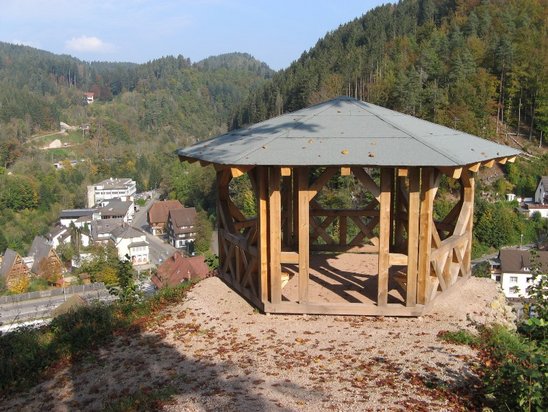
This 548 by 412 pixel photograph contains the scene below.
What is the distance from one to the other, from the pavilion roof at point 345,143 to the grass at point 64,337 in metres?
2.82

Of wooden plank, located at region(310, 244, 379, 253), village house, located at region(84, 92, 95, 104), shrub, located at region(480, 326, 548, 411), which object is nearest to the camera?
shrub, located at region(480, 326, 548, 411)

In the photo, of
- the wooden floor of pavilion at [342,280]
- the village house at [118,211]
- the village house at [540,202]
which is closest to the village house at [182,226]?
the village house at [118,211]

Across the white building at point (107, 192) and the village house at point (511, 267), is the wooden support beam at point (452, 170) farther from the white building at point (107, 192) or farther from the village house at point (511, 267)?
the white building at point (107, 192)

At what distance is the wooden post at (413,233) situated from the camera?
736cm

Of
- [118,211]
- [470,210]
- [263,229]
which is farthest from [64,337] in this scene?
[118,211]

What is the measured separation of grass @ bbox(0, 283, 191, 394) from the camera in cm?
680

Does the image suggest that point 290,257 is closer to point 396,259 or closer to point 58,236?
point 396,259

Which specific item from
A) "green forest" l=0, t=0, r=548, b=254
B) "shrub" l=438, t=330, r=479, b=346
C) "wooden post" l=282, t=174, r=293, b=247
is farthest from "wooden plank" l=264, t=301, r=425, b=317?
"green forest" l=0, t=0, r=548, b=254

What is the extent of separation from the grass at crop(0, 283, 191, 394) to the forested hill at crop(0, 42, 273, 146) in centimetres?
11654

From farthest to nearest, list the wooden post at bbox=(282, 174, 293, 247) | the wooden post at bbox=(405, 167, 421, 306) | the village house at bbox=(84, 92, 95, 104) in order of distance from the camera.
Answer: the village house at bbox=(84, 92, 95, 104) → the wooden post at bbox=(282, 174, 293, 247) → the wooden post at bbox=(405, 167, 421, 306)

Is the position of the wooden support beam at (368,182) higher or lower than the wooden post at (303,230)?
higher

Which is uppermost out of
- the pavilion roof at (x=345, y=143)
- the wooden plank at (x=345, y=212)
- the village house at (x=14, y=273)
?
the pavilion roof at (x=345, y=143)

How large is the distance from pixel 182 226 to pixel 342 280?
2186 inches

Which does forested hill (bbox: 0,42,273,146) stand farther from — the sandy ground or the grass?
the sandy ground
